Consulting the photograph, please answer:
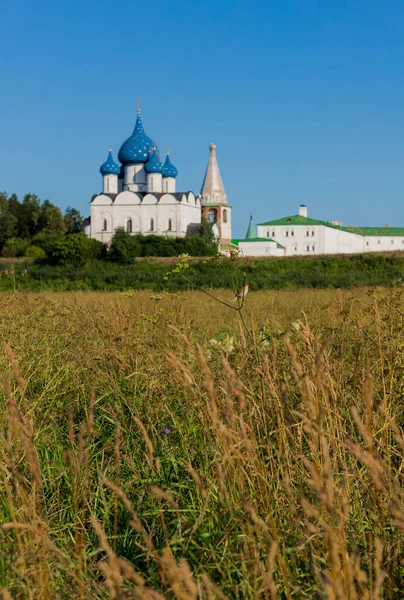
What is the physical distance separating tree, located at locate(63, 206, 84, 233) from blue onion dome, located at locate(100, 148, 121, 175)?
4.42 metres

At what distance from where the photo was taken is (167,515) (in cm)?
200

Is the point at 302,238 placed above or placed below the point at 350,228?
below

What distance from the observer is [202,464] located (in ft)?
7.12

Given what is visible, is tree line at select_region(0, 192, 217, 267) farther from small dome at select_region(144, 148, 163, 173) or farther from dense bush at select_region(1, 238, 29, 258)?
small dome at select_region(144, 148, 163, 173)

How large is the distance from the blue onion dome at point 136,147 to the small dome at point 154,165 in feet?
2.02

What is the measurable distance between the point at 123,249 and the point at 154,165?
13142 mm

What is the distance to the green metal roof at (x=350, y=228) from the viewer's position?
64625 mm

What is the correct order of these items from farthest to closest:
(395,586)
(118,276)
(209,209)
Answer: (209,209), (118,276), (395,586)

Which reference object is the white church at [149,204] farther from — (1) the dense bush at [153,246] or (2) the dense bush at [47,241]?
(2) the dense bush at [47,241]

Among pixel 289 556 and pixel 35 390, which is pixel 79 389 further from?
pixel 289 556

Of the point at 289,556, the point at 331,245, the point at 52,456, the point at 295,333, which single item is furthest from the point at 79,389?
the point at 331,245

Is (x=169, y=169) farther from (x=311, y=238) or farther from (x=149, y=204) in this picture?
(x=311, y=238)

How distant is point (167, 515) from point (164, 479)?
0.13 meters

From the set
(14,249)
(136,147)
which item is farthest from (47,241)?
(136,147)
